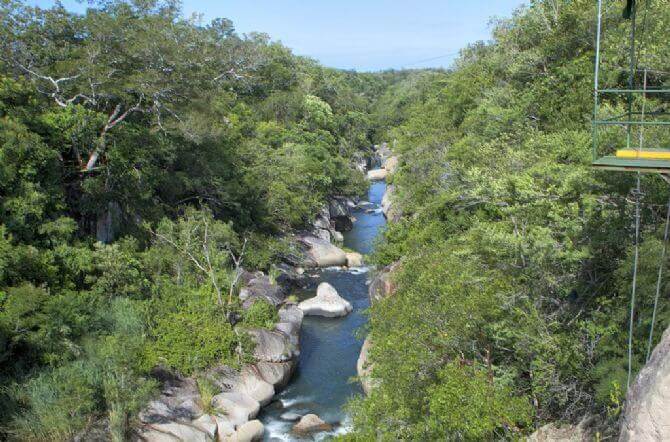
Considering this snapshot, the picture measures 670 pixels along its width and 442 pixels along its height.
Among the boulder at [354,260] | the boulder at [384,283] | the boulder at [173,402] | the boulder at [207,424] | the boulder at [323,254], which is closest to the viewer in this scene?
the boulder at [207,424]

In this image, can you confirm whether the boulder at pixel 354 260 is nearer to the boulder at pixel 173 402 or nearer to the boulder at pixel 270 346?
the boulder at pixel 270 346

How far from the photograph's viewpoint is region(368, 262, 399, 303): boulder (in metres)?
20.8

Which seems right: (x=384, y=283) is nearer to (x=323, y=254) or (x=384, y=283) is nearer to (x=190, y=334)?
(x=190, y=334)

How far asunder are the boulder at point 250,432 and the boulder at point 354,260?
1643 cm

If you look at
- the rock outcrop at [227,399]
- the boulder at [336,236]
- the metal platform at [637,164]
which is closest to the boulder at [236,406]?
the rock outcrop at [227,399]

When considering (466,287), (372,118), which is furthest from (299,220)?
(372,118)

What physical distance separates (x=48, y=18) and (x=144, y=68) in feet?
13.5

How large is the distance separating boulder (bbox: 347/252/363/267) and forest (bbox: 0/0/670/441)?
3800mm

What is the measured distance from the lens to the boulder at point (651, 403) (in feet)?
20.3

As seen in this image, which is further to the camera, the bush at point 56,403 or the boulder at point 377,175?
the boulder at point 377,175

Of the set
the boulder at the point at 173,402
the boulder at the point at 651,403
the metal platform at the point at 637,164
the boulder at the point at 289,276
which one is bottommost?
the boulder at the point at 173,402

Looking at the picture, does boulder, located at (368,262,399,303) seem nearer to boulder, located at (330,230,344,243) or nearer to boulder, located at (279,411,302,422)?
boulder, located at (279,411,302,422)

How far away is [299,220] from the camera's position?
3359cm

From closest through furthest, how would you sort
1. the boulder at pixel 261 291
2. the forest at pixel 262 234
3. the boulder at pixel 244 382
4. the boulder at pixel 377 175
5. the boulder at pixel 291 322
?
the forest at pixel 262 234 → the boulder at pixel 244 382 → the boulder at pixel 291 322 → the boulder at pixel 261 291 → the boulder at pixel 377 175
